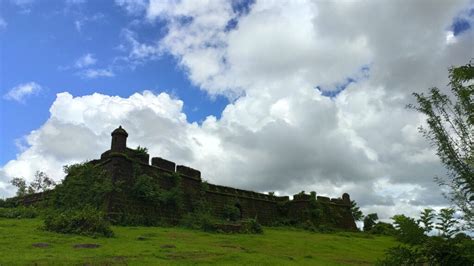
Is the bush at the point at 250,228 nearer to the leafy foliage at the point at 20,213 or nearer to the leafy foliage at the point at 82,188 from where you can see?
the leafy foliage at the point at 82,188

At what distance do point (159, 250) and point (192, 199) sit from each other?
1432 cm

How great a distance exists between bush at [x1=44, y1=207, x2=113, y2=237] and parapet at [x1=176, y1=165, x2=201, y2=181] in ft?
34.3

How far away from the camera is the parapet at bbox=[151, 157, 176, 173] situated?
2833 centimetres

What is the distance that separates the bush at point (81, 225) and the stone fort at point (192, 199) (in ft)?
12.0

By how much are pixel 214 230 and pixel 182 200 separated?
15.3 feet

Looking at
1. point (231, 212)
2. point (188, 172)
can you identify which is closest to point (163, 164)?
point (188, 172)

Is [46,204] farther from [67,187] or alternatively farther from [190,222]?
[190,222]

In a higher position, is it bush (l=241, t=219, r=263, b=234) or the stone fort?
the stone fort

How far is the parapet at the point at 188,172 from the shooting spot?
30.5 meters

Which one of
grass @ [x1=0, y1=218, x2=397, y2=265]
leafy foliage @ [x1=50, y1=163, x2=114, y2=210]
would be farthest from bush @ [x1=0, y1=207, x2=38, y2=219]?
grass @ [x1=0, y1=218, x2=397, y2=265]

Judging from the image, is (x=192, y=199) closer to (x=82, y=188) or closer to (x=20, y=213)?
(x=82, y=188)

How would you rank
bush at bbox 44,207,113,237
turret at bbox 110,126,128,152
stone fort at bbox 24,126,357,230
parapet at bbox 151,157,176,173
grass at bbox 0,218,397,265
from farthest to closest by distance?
parapet at bbox 151,157,176,173, turret at bbox 110,126,128,152, stone fort at bbox 24,126,357,230, bush at bbox 44,207,113,237, grass at bbox 0,218,397,265

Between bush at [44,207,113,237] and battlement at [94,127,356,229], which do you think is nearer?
bush at [44,207,113,237]

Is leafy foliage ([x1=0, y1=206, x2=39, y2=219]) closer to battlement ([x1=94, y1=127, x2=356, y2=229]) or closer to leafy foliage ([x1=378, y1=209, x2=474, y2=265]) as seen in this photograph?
battlement ([x1=94, y1=127, x2=356, y2=229])
